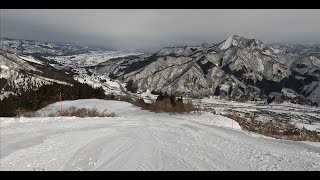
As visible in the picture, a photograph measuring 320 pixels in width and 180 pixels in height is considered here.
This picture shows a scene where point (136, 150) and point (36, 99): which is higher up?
point (36, 99)

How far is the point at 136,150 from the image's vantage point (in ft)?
38.7

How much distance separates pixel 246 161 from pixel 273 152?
Answer: 2.36 m

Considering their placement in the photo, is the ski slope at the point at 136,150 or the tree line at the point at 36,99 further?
the tree line at the point at 36,99

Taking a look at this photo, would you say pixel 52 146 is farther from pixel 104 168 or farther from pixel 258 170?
pixel 258 170

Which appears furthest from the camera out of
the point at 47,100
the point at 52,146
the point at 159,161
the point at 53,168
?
the point at 47,100

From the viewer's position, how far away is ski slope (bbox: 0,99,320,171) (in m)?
9.80

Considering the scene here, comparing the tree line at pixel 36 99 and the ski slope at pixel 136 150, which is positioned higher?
the tree line at pixel 36 99

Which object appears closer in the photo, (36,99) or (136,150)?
(136,150)

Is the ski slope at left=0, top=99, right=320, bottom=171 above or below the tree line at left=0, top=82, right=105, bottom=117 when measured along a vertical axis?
below

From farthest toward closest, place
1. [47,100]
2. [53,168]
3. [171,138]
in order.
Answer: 1. [47,100]
2. [171,138]
3. [53,168]

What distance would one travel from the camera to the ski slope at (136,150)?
32.1 ft

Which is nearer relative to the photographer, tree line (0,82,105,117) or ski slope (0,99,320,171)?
ski slope (0,99,320,171)
